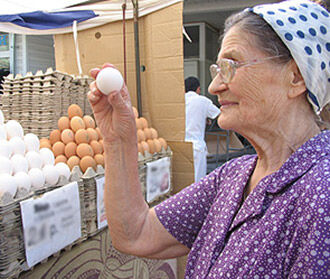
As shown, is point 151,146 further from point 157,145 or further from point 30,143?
point 30,143

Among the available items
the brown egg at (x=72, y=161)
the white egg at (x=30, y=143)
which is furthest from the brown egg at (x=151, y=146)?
the white egg at (x=30, y=143)

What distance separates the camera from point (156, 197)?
2.47m

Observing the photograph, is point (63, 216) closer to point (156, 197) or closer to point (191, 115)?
point (156, 197)

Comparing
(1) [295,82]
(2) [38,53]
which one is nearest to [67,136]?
(1) [295,82]

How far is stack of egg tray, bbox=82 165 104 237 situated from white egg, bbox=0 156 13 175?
436mm

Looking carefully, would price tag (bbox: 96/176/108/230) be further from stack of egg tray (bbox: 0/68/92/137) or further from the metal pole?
the metal pole

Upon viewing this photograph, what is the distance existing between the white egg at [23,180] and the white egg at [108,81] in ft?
2.62

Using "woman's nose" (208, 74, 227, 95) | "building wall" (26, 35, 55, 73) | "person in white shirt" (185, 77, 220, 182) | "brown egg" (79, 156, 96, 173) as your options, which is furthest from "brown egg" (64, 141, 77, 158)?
"building wall" (26, 35, 55, 73)

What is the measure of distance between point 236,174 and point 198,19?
8.38 metres

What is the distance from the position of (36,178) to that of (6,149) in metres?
0.21

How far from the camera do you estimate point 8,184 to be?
141 cm

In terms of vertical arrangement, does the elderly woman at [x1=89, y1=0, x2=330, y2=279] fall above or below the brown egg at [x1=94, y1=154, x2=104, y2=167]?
above

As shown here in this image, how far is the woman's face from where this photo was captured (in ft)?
2.83

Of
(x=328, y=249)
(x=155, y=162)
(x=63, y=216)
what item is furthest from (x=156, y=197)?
(x=328, y=249)
